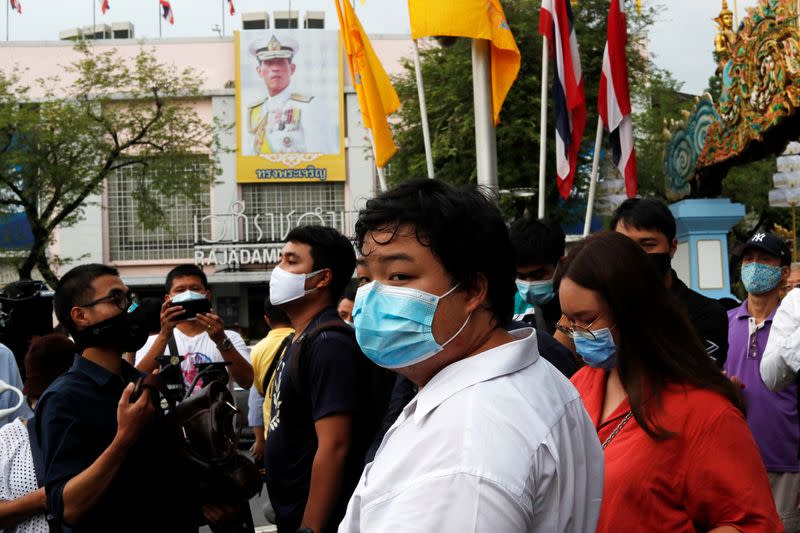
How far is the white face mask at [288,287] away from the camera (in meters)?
4.11

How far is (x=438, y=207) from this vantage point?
1.84 meters

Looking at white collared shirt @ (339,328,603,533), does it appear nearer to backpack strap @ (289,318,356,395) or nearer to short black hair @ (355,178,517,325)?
short black hair @ (355,178,517,325)

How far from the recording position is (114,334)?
3.66 m

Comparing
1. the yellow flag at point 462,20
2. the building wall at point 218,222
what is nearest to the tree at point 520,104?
the yellow flag at point 462,20

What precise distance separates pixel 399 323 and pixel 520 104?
72.3ft

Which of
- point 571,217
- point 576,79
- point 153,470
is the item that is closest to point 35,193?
point 571,217

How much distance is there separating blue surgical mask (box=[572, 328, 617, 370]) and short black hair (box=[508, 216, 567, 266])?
1.66 meters

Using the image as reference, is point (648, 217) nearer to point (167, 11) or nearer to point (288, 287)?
point (288, 287)

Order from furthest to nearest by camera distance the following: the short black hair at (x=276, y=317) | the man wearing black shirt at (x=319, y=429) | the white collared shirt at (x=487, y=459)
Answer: the short black hair at (x=276, y=317), the man wearing black shirt at (x=319, y=429), the white collared shirt at (x=487, y=459)

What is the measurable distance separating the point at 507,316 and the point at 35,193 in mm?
25554

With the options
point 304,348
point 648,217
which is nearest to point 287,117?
point 648,217

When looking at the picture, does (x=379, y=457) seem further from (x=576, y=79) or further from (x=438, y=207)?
(x=576, y=79)

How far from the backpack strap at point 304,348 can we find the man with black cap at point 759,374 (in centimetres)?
248

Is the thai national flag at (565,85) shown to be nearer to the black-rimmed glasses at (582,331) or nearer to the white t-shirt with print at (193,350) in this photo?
the white t-shirt with print at (193,350)
